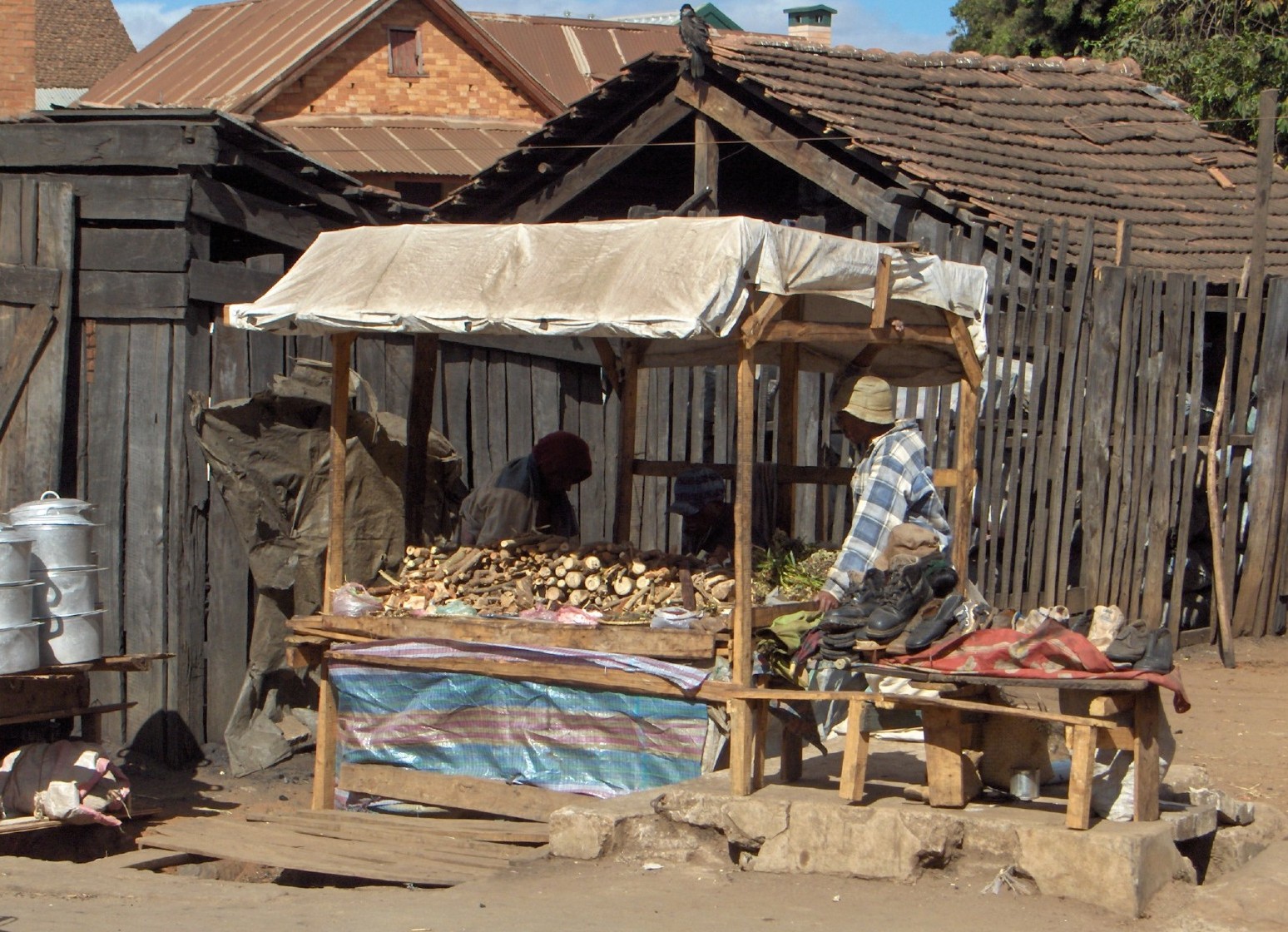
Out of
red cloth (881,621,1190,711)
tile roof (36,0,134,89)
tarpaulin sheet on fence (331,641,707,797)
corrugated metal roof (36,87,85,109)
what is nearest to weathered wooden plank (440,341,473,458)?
tarpaulin sheet on fence (331,641,707,797)

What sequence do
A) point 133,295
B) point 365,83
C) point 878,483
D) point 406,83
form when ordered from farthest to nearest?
point 406,83 → point 365,83 → point 133,295 → point 878,483

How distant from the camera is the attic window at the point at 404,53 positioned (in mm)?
25688

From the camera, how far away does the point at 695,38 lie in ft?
32.8

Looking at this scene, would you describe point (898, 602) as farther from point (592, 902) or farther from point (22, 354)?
point (22, 354)

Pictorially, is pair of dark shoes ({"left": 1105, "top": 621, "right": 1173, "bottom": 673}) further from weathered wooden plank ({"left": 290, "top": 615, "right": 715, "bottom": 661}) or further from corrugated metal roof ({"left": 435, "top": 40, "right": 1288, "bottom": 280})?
corrugated metal roof ({"left": 435, "top": 40, "right": 1288, "bottom": 280})

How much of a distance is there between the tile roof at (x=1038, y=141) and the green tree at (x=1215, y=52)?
9.73ft

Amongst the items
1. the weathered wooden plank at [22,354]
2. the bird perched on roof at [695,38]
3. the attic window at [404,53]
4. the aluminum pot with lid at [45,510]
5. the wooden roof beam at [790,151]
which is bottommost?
the aluminum pot with lid at [45,510]

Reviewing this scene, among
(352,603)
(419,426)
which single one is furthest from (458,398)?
(352,603)

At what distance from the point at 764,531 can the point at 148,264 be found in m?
3.27

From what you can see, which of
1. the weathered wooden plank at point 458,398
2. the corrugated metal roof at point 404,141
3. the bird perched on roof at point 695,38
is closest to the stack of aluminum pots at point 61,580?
the weathered wooden plank at point 458,398

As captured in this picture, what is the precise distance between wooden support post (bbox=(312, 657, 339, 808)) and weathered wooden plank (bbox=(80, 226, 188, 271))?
228 centimetres

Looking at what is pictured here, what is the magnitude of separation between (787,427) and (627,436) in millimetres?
772

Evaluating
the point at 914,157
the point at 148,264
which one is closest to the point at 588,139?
the point at 914,157

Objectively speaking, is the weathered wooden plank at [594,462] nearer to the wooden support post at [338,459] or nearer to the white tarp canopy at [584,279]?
the wooden support post at [338,459]
